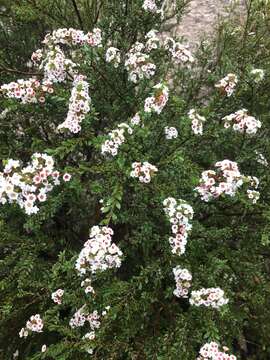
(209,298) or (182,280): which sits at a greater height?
(182,280)

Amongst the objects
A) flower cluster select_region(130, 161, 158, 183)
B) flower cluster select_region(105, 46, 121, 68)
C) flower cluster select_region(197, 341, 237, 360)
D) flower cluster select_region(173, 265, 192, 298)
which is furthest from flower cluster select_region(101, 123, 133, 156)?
flower cluster select_region(197, 341, 237, 360)

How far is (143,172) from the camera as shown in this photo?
2.80 m

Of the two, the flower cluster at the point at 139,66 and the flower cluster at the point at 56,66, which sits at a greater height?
the flower cluster at the point at 139,66

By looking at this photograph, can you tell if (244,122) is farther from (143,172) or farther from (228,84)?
(143,172)

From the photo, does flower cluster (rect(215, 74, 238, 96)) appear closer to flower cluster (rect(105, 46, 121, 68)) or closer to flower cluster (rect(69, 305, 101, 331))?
flower cluster (rect(105, 46, 121, 68))

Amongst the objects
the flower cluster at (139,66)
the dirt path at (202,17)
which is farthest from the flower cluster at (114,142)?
the dirt path at (202,17)

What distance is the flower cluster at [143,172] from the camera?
9.18 feet

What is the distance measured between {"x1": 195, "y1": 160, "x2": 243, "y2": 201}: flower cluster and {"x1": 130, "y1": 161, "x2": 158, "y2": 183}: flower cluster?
0.30m

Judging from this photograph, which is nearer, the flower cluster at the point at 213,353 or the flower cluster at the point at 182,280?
the flower cluster at the point at 213,353

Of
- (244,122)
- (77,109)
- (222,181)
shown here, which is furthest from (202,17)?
(222,181)

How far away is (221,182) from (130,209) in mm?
818

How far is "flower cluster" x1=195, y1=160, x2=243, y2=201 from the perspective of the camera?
2762 millimetres

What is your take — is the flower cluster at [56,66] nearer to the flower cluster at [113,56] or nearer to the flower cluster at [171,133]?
the flower cluster at [113,56]

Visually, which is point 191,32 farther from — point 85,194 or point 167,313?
point 167,313
